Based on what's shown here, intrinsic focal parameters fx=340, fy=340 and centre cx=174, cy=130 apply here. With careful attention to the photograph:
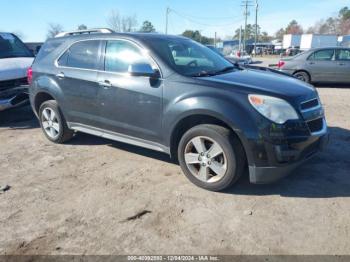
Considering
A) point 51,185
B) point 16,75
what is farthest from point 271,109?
point 16,75

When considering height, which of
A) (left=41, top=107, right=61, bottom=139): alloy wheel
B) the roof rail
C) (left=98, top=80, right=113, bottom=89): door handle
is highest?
the roof rail

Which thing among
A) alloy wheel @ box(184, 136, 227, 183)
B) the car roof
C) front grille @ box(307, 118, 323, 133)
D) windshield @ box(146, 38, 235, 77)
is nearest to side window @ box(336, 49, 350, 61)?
windshield @ box(146, 38, 235, 77)

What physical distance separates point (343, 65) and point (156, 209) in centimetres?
1045

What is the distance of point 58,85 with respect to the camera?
5.34m

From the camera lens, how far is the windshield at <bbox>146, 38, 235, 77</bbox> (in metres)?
4.29

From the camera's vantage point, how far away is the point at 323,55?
39.1 feet

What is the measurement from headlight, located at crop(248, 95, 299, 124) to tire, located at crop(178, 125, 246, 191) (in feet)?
1.38

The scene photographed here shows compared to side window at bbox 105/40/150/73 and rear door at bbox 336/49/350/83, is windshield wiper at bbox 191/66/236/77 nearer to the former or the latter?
side window at bbox 105/40/150/73

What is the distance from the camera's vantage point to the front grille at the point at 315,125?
3.75m

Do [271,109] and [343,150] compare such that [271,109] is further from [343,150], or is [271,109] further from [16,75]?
[16,75]

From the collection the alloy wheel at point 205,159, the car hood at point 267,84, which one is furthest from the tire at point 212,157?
the car hood at point 267,84

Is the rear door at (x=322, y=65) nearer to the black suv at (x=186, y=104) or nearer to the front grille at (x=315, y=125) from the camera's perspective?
the black suv at (x=186, y=104)

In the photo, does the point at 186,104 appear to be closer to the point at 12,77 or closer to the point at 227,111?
the point at 227,111

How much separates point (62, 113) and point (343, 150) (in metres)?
4.39
